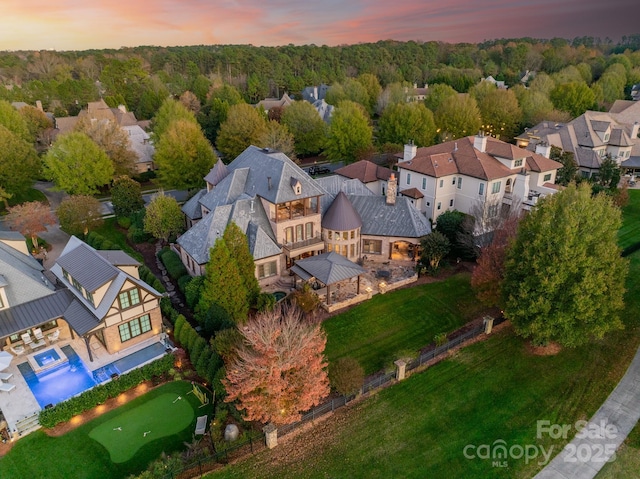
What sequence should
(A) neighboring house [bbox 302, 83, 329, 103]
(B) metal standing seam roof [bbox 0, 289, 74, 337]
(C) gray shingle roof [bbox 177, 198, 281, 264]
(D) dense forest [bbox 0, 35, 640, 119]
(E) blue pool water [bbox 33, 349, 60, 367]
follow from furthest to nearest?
(A) neighboring house [bbox 302, 83, 329, 103] → (D) dense forest [bbox 0, 35, 640, 119] → (C) gray shingle roof [bbox 177, 198, 281, 264] → (E) blue pool water [bbox 33, 349, 60, 367] → (B) metal standing seam roof [bbox 0, 289, 74, 337]

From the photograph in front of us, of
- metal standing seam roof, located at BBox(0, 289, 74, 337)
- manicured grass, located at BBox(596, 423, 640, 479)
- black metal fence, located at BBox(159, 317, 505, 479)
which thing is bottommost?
manicured grass, located at BBox(596, 423, 640, 479)

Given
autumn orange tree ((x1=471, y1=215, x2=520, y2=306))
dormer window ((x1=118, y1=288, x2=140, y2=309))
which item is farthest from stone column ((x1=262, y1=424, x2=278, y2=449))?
autumn orange tree ((x1=471, y1=215, x2=520, y2=306))

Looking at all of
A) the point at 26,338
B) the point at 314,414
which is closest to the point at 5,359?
the point at 26,338

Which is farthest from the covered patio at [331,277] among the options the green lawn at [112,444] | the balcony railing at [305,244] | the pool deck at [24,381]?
the green lawn at [112,444]

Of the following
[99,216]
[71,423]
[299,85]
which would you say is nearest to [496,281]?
[71,423]

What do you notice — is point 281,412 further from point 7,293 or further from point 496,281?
point 7,293

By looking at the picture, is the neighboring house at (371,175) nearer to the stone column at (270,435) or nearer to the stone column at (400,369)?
the stone column at (400,369)

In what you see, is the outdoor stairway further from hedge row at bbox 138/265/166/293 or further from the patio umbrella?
hedge row at bbox 138/265/166/293
